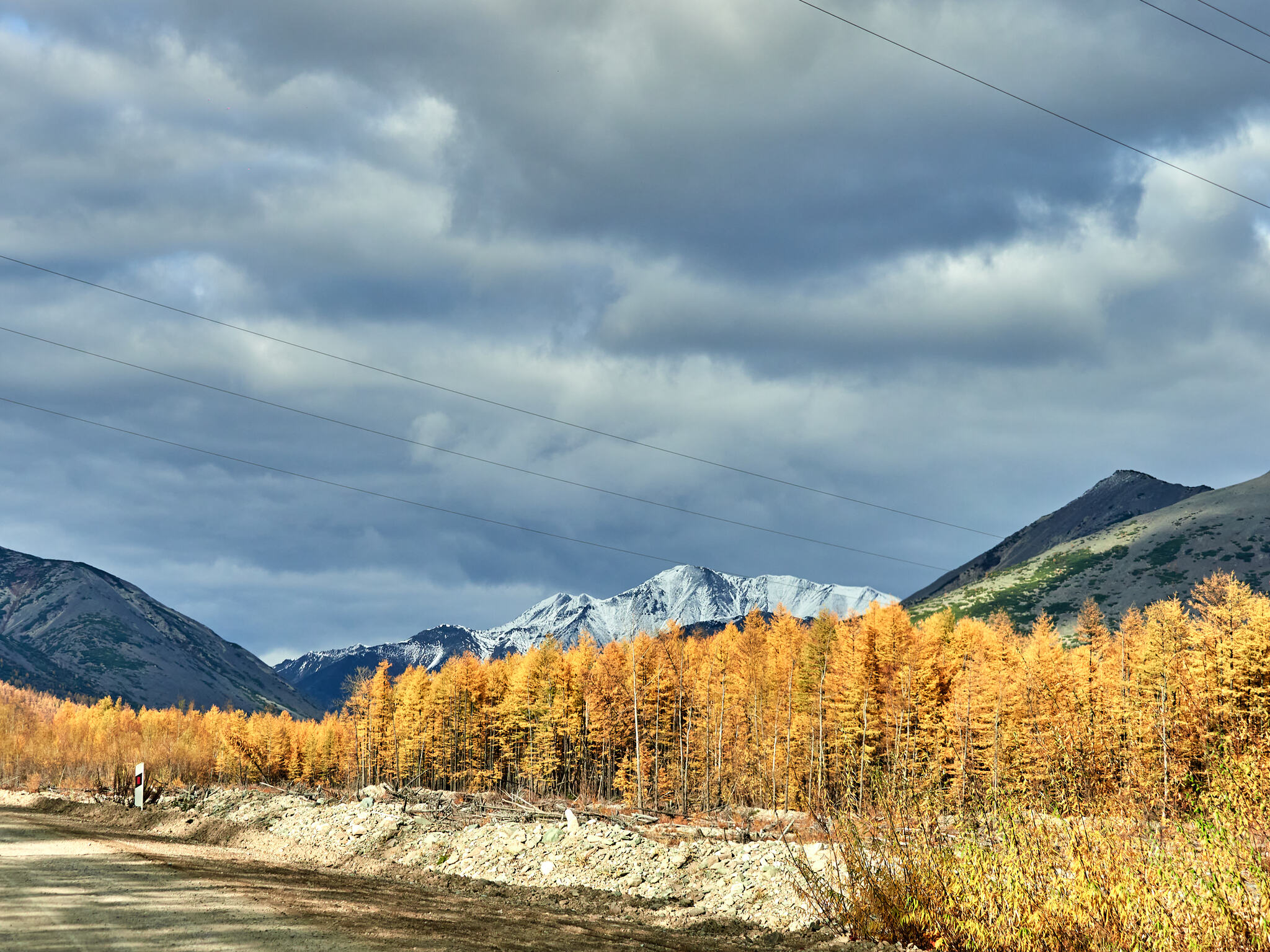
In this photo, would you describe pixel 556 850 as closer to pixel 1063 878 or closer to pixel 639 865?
pixel 639 865

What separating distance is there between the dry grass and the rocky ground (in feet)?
8.29

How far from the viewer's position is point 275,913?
751 inches

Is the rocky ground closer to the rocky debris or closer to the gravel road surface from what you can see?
the rocky debris

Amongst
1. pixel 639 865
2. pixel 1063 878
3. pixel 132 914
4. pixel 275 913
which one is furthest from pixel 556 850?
pixel 1063 878

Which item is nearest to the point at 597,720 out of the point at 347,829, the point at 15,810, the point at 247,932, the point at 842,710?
the point at 842,710

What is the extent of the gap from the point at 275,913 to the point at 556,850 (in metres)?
10.9

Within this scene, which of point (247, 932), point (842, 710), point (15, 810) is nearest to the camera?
point (247, 932)

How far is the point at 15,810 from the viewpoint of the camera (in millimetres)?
56344

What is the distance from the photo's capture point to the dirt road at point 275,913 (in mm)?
16375

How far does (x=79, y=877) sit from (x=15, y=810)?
141 feet

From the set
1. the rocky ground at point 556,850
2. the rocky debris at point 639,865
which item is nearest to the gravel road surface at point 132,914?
the rocky ground at point 556,850

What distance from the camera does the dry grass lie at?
41.0 feet

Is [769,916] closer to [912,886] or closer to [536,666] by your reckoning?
[912,886]

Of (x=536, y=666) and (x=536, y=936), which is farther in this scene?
(x=536, y=666)
